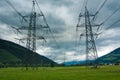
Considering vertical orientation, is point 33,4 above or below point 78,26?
above

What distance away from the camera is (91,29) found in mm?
79688

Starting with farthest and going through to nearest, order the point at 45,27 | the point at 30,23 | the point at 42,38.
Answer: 1. the point at 30,23
2. the point at 42,38
3. the point at 45,27

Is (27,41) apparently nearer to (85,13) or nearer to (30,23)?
(30,23)

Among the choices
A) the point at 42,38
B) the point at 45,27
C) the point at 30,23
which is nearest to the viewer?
the point at 45,27

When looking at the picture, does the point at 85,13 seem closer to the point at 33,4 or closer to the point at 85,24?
the point at 85,24

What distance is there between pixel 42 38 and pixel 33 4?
32.6 ft

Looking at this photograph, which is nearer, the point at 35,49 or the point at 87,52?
the point at 87,52

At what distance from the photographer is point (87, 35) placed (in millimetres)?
78500

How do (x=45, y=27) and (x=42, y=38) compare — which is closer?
(x=45, y=27)

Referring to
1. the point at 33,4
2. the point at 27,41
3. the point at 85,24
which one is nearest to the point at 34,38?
the point at 27,41

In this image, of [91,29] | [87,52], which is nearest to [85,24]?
[91,29]

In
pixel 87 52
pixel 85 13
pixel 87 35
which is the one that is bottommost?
pixel 87 52

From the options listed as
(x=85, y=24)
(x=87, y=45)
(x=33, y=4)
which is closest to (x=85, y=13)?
(x=85, y=24)

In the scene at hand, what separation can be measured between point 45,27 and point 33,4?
10.3m
